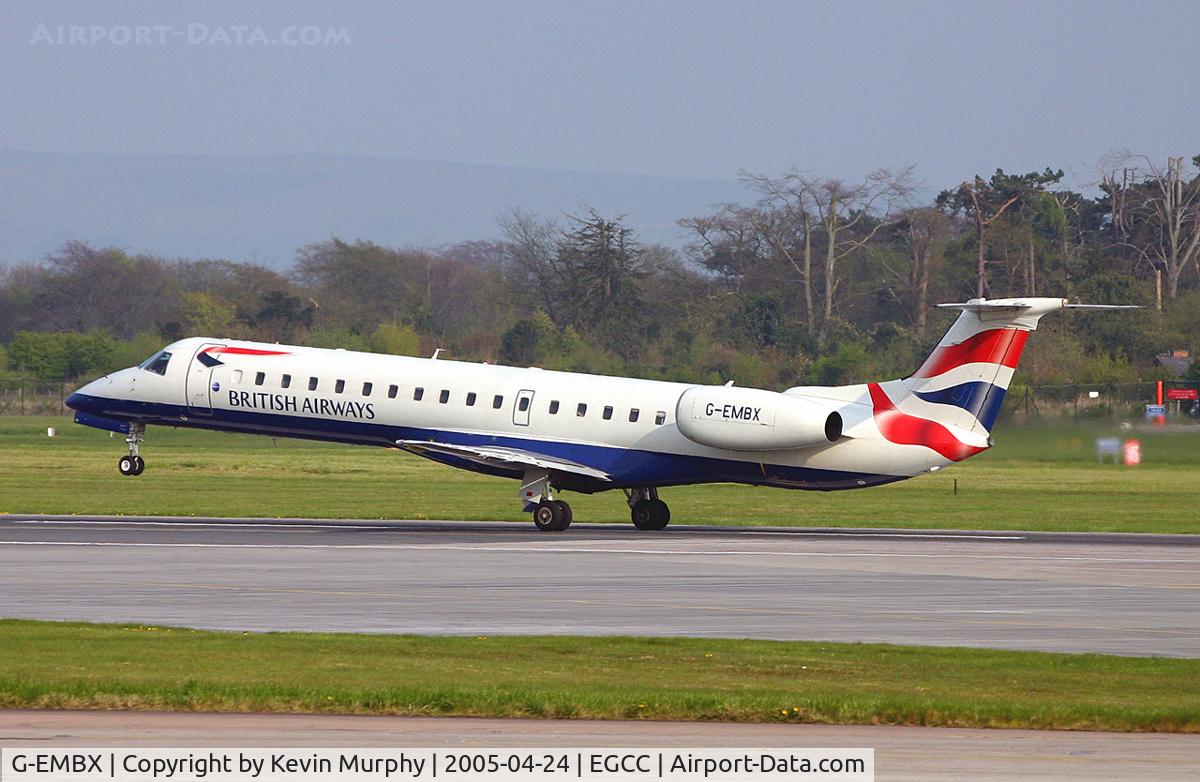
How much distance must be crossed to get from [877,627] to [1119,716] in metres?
6.62

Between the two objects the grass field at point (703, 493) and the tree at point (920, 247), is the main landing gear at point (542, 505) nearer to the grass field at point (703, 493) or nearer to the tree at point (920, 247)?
the grass field at point (703, 493)

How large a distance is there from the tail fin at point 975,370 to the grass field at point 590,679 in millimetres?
17498

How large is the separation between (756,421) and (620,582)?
33.2 ft

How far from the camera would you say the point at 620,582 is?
25938 millimetres

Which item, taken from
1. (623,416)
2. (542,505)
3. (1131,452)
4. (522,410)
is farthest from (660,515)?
(1131,452)

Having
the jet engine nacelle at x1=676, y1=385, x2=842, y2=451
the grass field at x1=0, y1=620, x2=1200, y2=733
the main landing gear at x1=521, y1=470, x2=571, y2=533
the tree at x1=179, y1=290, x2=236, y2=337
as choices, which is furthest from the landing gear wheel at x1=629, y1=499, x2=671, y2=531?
the tree at x1=179, y1=290, x2=236, y2=337

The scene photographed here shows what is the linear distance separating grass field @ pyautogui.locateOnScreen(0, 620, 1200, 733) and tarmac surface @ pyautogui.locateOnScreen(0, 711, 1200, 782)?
1.56 feet

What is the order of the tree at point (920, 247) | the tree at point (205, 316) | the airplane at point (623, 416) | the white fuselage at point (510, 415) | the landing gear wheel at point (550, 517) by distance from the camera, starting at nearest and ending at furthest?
the airplane at point (623, 416)
the white fuselage at point (510, 415)
the landing gear wheel at point (550, 517)
the tree at point (205, 316)
the tree at point (920, 247)

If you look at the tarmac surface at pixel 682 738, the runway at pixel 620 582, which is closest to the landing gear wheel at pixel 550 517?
the runway at pixel 620 582

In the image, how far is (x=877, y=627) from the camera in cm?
2075

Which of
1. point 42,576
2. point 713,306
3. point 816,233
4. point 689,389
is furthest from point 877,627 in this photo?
point 816,233

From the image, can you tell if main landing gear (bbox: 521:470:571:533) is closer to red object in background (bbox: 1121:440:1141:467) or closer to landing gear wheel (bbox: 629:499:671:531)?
landing gear wheel (bbox: 629:499:671:531)

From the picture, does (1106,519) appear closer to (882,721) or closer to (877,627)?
(877,627)

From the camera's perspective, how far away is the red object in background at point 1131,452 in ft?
154
